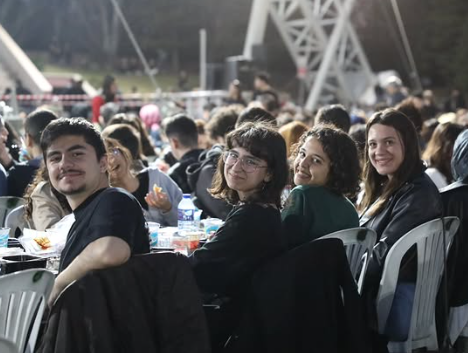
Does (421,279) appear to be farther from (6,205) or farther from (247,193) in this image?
(6,205)

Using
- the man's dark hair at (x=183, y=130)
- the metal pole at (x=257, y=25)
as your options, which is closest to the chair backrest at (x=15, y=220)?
the man's dark hair at (x=183, y=130)

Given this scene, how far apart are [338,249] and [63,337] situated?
4.17ft

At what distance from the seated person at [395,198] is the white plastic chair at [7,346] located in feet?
6.61

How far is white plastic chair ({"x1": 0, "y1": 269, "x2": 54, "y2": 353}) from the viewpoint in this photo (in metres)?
2.89

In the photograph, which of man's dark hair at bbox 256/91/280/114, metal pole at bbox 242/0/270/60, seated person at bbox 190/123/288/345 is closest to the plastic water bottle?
seated person at bbox 190/123/288/345

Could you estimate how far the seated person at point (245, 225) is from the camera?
3553 millimetres

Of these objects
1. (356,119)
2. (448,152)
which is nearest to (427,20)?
(356,119)

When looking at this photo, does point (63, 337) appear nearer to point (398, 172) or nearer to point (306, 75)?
point (398, 172)

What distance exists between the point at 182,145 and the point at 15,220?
5.89 feet

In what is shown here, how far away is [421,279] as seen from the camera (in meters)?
4.45

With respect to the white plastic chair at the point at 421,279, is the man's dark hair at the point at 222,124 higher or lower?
higher

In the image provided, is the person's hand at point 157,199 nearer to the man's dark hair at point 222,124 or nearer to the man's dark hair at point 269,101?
the man's dark hair at point 222,124

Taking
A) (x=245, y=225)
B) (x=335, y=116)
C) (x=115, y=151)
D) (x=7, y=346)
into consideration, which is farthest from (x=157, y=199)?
(x=7, y=346)

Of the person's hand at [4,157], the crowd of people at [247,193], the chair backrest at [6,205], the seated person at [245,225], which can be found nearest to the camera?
the crowd of people at [247,193]
